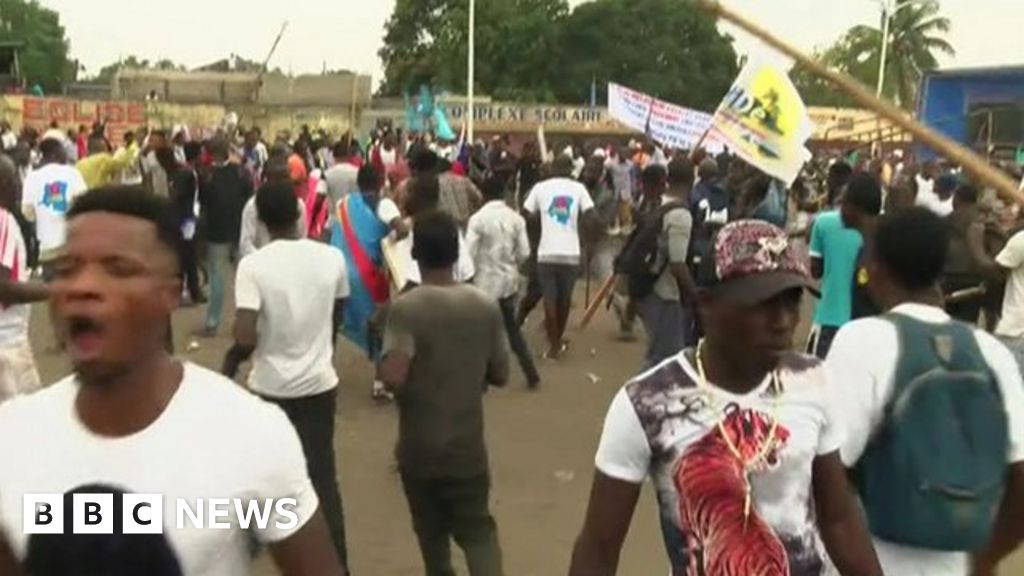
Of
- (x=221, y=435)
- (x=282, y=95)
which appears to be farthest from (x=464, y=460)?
(x=282, y=95)

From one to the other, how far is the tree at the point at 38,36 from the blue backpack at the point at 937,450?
85714 mm

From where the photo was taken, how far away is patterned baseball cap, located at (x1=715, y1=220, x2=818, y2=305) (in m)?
3.22

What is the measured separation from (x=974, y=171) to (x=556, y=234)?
739cm

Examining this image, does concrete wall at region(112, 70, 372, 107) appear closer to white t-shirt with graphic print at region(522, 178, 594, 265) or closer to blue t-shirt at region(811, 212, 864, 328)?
white t-shirt with graphic print at region(522, 178, 594, 265)

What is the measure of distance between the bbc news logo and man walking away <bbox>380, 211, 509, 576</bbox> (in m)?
2.76

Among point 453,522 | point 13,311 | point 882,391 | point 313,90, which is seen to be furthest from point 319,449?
point 313,90

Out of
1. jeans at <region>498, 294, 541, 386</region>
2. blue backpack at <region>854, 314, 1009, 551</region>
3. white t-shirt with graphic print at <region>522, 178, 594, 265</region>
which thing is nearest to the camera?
blue backpack at <region>854, 314, 1009, 551</region>

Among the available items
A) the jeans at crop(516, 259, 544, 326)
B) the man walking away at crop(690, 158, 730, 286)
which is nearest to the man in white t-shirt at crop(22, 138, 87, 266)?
the jeans at crop(516, 259, 544, 326)

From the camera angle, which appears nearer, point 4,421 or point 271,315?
point 4,421

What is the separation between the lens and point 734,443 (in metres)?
3.17

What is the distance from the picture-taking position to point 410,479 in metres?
5.57

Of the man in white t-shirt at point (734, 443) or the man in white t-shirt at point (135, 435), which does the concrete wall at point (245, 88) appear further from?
the man in white t-shirt at point (135, 435)

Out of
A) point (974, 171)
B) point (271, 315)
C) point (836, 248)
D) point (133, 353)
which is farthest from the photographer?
point (836, 248)

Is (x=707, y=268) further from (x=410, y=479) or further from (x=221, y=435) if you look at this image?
(x=410, y=479)
